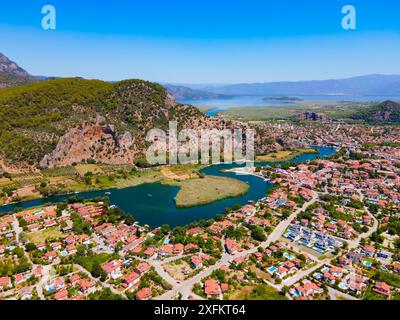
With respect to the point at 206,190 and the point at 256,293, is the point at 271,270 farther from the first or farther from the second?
the point at 206,190

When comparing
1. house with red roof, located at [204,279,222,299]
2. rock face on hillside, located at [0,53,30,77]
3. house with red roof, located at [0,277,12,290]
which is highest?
rock face on hillside, located at [0,53,30,77]

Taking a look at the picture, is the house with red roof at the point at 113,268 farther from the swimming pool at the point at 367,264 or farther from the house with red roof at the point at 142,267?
the swimming pool at the point at 367,264

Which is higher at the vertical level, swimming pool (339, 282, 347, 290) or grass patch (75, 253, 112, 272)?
grass patch (75, 253, 112, 272)

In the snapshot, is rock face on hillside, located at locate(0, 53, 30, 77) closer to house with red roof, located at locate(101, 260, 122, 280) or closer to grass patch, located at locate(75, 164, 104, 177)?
grass patch, located at locate(75, 164, 104, 177)

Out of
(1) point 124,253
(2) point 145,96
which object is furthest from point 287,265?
(2) point 145,96

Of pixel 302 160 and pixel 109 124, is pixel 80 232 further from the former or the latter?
pixel 302 160

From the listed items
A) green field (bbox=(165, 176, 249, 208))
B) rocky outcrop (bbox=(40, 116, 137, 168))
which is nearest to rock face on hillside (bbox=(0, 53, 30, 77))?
rocky outcrop (bbox=(40, 116, 137, 168))

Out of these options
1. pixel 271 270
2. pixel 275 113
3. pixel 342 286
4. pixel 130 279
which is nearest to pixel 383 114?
pixel 275 113
